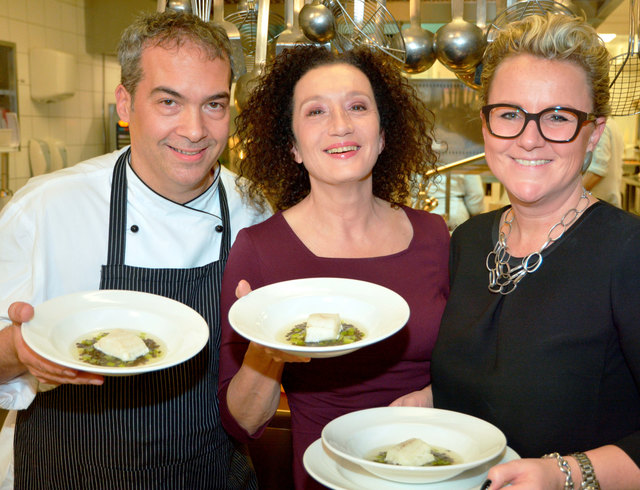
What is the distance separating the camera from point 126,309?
4.49 ft

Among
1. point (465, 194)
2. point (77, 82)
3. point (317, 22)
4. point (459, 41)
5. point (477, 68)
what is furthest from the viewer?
point (77, 82)

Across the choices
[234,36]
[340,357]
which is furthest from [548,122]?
[234,36]

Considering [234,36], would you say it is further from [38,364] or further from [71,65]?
[71,65]

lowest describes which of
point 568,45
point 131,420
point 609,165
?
point 131,420

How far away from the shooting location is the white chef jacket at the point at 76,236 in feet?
5.13

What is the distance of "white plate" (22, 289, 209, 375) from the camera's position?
1.23m

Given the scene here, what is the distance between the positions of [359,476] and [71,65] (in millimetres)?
4561

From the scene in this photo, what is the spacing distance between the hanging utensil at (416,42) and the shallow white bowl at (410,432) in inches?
51.7

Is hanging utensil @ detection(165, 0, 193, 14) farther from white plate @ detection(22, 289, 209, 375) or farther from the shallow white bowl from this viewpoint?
the shallow white bowl

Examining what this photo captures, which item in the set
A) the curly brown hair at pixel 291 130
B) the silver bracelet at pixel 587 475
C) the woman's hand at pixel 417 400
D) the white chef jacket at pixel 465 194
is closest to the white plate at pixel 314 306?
the woman's hand at pixel 417 400

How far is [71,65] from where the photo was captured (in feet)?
16.0

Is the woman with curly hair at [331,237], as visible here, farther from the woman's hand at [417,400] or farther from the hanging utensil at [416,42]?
the hanging utensil at [416,42]

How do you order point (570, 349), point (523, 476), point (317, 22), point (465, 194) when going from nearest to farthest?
point (523, 476) → point (570, 349) → point (317, 22) → point (465, 194)

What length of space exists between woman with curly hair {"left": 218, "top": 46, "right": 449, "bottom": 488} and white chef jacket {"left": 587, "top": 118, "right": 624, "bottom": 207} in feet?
7.13
